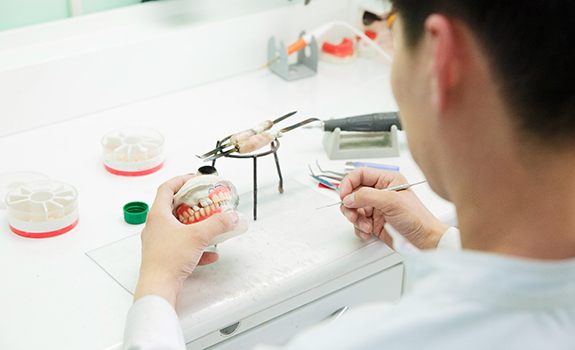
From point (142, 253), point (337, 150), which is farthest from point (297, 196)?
point (142, 253)

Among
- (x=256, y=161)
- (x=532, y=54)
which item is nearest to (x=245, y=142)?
(x=256, y=161)

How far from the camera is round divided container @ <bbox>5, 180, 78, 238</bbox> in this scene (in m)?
1.21

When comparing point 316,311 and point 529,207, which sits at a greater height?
point 529,207

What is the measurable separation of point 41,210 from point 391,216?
508 mm

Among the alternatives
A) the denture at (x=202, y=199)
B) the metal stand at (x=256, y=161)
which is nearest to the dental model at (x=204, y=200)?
the denture at (x=202, y=199)

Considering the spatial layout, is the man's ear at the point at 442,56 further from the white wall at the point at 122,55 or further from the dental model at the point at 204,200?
the white wall at the point at 122,55

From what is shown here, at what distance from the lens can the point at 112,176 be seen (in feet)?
4.54

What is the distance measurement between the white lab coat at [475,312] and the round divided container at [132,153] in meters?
0.71

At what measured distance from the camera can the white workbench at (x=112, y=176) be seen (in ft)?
3.43

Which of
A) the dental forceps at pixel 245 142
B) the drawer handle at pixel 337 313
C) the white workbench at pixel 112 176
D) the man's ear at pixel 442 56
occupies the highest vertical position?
the man's ear at pixel 442 56

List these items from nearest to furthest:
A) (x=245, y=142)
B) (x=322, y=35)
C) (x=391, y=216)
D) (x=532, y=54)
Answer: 1. (x=532, y=54)
2. (x=391, y=216)
3. (x=245, y=142)
4. (x=322, y=35)

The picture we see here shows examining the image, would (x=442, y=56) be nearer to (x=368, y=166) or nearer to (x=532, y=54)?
(x=532, y=54)

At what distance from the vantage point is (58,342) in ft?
3.28

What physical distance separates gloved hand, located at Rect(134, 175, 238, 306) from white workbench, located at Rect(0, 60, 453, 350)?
38 mm
